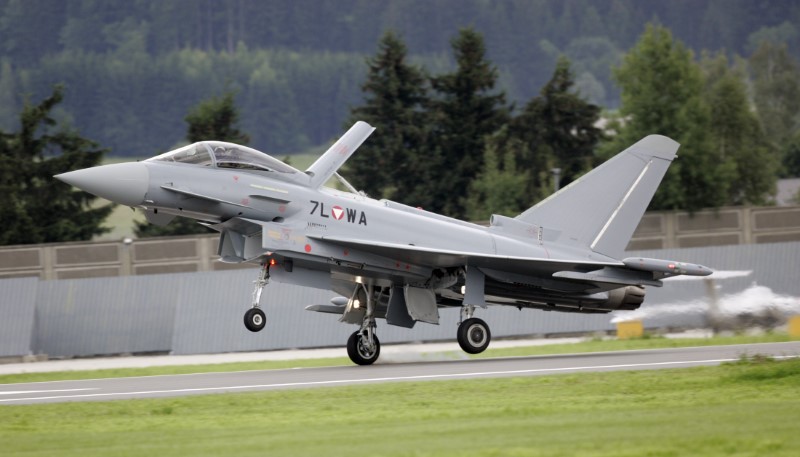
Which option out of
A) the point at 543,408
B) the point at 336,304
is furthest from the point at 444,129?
the point at 543,408

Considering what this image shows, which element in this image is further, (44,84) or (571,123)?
(44,84)

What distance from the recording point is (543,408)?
1254cm

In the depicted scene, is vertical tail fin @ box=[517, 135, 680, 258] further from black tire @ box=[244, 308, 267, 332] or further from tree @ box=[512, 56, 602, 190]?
tree @ box=[512, 56, 602, 190]

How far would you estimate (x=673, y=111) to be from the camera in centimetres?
4875

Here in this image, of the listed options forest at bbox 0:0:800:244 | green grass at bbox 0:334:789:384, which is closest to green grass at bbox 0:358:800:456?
green grass at bbox 0:334:789:384

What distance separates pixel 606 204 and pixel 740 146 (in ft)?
138

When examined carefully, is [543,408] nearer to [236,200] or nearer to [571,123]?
→ [236,200]

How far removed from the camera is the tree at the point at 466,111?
178 ft

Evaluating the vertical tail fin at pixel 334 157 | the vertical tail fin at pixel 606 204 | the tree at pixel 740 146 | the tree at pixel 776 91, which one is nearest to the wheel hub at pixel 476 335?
the vertical tail fin at pixel 606 204

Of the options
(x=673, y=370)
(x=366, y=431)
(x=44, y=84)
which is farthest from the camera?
(x=44, y=84)

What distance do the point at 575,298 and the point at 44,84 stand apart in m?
103

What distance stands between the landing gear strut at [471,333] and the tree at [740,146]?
38275 mm

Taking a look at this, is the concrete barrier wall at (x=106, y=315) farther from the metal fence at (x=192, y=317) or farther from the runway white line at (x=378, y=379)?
the runway white line at (x=378, y=379)

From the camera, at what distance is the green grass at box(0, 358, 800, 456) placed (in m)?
10.1
